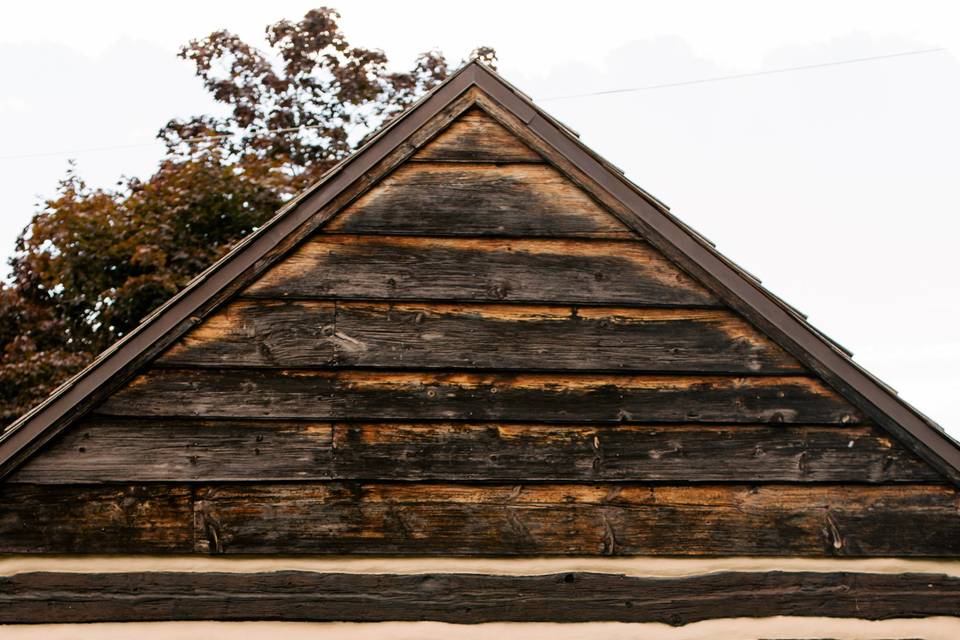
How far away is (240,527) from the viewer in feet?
14.6

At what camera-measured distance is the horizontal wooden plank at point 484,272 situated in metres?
4.71

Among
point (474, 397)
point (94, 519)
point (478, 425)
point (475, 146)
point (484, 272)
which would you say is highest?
point (475, 146)

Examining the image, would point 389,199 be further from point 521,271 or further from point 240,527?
point 240,527

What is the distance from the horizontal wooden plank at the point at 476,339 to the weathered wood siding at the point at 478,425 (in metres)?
0.01

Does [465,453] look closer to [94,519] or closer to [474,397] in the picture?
[474,397]

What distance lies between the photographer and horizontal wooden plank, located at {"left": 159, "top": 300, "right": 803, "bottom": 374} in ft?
15.1

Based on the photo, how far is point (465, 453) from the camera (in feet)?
15.0

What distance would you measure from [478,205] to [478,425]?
1.08m

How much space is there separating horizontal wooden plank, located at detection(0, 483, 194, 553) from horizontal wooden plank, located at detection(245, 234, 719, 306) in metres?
1.12

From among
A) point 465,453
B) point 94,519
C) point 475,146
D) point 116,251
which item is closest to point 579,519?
point 465,453

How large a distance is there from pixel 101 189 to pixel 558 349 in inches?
475

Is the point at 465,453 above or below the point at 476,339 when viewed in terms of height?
below

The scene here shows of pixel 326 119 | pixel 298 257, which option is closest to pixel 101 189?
pixel 326 119

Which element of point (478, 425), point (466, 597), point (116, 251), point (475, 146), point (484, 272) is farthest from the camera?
point (116, 251)
